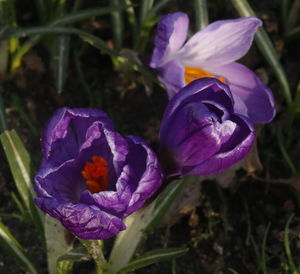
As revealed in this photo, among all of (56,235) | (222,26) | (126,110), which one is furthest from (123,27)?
(56,235)

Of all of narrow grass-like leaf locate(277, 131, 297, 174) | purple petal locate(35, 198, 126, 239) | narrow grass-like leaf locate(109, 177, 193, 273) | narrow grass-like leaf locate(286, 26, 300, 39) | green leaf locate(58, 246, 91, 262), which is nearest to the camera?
purple petal locate(35, 198, 126, 239)

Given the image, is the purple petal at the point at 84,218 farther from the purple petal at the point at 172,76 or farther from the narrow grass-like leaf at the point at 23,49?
the narrow grass-like leaf at the point at 23,49

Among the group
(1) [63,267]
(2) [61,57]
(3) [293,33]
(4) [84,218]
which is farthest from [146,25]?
(4) [84,218]

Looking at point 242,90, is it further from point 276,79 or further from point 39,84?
point 39,84

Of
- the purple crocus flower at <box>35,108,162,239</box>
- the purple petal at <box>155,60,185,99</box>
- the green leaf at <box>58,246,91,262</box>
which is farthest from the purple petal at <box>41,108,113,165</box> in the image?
the purple petal at <box>155,60,185,99</box>

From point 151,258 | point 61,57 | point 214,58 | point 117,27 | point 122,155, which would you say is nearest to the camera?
point 122,155

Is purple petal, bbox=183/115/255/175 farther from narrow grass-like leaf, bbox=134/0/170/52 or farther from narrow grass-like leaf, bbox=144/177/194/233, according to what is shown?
narrow grass-like leaf, bbox=134/0/170/52

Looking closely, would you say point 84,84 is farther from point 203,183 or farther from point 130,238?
point 130,238
